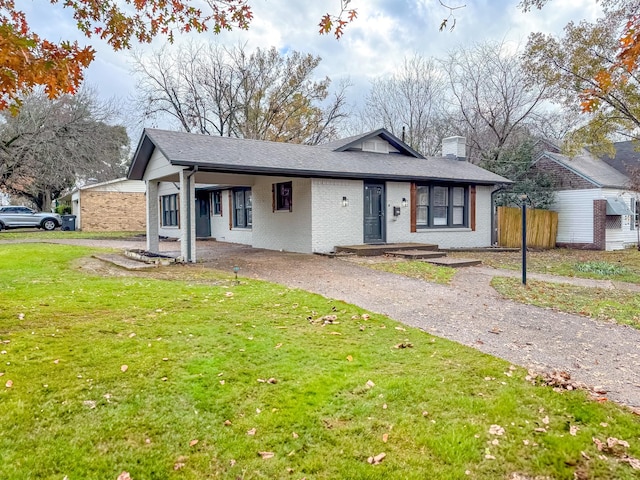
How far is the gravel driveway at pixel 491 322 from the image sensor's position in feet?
14.1

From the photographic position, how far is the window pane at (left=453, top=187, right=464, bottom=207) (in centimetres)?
1661

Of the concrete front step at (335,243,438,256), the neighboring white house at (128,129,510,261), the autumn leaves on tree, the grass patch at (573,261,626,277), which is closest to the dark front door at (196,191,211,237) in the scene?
the neighboring white house at (128,129,510,261)

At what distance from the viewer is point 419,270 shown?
1062 centimetres

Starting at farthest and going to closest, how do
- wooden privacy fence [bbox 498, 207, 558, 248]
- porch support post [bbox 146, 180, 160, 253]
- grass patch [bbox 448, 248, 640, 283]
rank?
wooden privacy fence [bbox 498, 207, 558, 248], porch support post [bbox 146, 180, 160, 253], grass patch [bbox 448, 248, 640, 283]

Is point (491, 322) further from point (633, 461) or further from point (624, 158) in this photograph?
point (624, 158)

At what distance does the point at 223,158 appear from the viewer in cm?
1163

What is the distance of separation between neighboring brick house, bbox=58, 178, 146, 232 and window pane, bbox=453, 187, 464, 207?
1898 centimetres

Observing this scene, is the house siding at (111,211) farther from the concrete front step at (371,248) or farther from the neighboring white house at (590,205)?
the neighboring white house at (590,205)

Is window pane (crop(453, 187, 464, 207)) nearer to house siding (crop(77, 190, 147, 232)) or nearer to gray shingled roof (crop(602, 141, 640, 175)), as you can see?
gray shingled roof (crop(602, 141, 640, 175))

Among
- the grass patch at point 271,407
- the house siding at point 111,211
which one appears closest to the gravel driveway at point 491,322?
the grass patch at point 271,407

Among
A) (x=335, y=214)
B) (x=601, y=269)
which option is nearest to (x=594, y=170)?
(x=601, y=269)

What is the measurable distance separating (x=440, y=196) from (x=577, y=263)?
197 inches

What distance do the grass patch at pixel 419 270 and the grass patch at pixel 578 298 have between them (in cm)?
109

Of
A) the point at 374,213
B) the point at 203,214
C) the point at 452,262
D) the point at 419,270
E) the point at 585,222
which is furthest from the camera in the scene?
the point at 203,214
